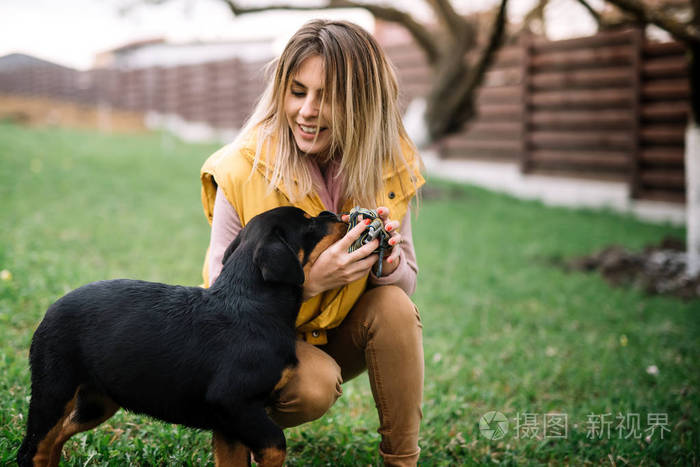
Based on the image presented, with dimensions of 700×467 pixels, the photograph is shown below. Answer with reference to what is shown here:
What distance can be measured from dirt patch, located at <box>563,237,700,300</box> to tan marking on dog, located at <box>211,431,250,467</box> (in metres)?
5.03

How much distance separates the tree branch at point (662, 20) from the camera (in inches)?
215

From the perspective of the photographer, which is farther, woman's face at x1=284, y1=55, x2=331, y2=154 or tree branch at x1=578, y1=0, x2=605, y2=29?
tree branch at x1=578, y1=0, x2=605, y2=29

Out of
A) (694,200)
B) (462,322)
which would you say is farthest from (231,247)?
(694,200)

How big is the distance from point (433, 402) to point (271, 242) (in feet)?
5.99

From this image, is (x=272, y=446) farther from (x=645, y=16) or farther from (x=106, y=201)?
(x=106, y=201)

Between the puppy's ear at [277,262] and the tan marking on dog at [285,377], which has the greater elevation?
the puppy's ear at [277,262]

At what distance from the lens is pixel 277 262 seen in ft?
6.73

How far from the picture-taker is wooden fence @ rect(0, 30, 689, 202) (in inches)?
340

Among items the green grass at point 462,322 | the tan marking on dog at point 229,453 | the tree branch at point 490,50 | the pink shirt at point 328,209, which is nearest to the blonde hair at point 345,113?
the pink shirt at point 328,209

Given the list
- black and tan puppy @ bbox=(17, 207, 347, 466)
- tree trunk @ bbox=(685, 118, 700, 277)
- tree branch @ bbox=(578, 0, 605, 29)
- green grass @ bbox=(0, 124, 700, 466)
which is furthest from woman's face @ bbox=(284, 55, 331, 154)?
tree branch @ bbox=(578, 0, 605, 29)

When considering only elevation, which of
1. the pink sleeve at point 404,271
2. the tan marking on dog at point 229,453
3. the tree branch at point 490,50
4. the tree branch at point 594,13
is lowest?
the tan marking on dog at point 229,453

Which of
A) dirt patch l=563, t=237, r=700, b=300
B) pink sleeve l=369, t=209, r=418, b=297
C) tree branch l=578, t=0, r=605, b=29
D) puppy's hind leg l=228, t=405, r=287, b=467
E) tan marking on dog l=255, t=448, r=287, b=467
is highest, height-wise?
tree branch l=578, t=0, r=605, b=29

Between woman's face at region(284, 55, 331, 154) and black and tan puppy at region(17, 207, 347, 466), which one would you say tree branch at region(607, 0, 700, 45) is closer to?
woman's face at region(284, 55, 331, 154)

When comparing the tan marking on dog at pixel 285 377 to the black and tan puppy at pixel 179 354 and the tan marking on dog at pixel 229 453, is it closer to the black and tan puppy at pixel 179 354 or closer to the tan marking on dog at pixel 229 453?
the black and tan puppy at pixel 179 354
